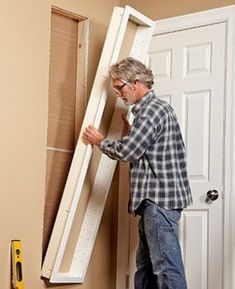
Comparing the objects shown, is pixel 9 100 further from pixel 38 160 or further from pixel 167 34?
pixel 167 34

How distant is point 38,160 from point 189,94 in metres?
0.99

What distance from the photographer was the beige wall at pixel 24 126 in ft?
9.86

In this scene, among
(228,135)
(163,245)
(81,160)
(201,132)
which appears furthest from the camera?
(201,132)

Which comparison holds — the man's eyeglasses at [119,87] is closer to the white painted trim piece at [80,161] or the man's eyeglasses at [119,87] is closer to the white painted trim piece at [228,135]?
the white painted trim piece at [80,161]

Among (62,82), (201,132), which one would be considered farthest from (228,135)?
(62,82)

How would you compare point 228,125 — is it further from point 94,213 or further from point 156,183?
point 94,213

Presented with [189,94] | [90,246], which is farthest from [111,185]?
[189,94]

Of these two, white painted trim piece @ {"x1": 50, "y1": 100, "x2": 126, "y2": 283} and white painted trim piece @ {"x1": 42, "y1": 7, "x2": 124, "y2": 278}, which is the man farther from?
white painted trim piece @ {"x1": 50, "y1": 100, "x2": 126, "y2": 283}

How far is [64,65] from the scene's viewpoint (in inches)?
136

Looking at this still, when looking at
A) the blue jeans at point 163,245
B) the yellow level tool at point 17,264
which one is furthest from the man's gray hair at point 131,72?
the yellow level tool at point 17,264

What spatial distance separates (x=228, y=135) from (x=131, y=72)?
0.70 metres

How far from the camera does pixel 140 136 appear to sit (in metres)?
2.81

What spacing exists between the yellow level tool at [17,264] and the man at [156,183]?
0.61 meters

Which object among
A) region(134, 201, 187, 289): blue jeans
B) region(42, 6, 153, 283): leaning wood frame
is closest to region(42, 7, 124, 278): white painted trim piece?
region(42, 6, 153, 283): leaning wood frame
